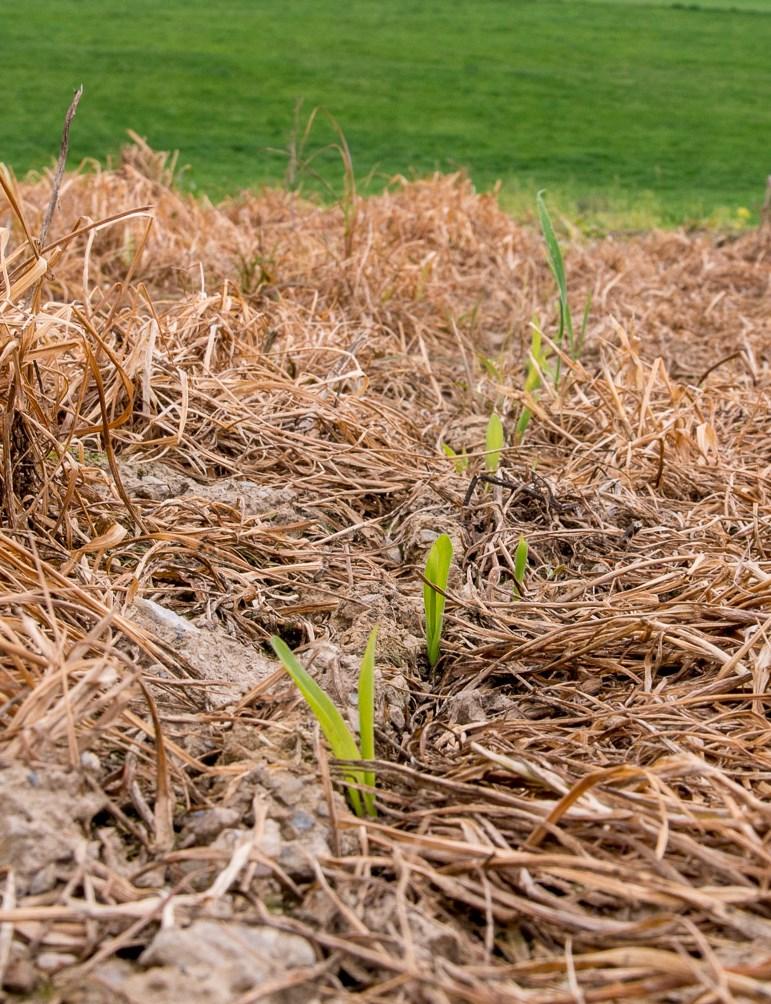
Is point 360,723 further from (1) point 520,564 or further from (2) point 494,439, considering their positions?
(2) point 494,439

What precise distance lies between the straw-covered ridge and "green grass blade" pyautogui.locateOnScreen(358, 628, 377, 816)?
2cm

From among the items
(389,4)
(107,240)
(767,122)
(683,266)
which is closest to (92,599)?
(107,240)

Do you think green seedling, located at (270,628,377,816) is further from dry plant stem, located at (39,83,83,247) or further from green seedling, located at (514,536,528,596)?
dry plant stem, located at (39,83,83,247)

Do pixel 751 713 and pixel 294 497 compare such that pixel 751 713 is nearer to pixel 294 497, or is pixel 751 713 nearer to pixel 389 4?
pixel 294 497

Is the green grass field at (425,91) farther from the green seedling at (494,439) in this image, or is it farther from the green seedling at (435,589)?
the green seedling at (435,589)

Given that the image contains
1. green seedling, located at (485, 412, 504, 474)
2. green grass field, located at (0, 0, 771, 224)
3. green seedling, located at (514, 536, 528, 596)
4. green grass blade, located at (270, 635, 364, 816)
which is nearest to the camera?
green grass blade, located at (270, 635, 364, 816)

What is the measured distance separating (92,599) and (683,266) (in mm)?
3759

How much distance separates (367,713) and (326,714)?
5 centimetres

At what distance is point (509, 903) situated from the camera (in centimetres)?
92

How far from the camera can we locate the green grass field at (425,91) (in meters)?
9.48

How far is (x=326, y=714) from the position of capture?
1027 mm

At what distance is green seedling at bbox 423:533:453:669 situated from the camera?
1.35 meters

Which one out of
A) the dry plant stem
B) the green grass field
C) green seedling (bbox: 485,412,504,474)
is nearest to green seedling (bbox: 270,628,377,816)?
the dry plant stem

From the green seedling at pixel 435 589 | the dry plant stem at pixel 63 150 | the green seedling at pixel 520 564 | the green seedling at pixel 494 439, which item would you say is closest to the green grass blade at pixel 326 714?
the green seedling at pixel 435 589
